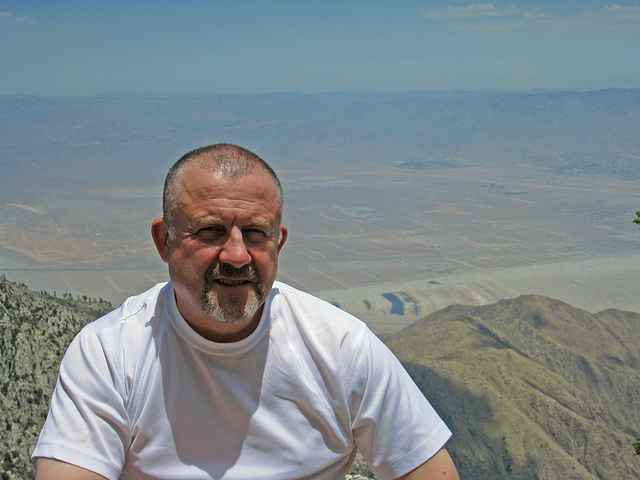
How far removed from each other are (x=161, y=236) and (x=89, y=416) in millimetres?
779

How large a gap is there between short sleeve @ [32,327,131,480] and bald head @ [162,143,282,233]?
59 cm

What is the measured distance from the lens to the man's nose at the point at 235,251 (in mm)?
2549

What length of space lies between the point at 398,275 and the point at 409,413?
132 metres

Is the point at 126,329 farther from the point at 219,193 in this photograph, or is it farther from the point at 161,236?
the point at 219,193

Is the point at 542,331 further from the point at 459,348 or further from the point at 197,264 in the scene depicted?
the point at 197,264

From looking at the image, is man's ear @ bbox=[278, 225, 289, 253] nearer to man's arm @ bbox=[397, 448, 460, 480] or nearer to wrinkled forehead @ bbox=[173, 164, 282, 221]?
wrinkled forehead @ bbox=[173, 164, 282, 221]

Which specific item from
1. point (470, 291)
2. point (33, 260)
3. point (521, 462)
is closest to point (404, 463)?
point (521, 462)

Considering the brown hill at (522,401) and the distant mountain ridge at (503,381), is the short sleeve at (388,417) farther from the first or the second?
the brown hill at (522,401)

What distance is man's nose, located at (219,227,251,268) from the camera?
2549mm

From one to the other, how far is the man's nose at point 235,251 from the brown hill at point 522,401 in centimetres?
2625

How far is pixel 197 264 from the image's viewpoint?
259 cm

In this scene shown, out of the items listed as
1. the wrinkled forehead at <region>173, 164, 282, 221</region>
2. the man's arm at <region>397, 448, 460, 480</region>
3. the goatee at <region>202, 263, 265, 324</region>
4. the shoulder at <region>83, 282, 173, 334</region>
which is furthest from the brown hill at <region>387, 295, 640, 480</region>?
the wrinkled forehead at <region>173, 164, 282, 221</region>

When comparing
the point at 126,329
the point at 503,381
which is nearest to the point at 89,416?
the point at 126,329

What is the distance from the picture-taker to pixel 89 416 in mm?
2365
